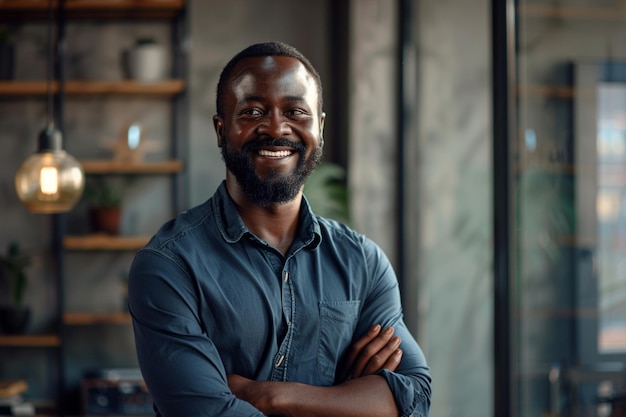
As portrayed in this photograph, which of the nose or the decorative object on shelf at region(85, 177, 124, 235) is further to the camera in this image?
the decorative object on shelf at region(85, 177, 124, 235)

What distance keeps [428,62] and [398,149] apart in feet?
1.89

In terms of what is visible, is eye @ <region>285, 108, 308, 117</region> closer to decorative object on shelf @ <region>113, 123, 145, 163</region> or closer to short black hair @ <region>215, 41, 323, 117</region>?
short black hair @ <region>215, 41, 323, 117</region>

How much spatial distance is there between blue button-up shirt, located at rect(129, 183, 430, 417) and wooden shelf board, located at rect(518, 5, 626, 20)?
1.07 meters

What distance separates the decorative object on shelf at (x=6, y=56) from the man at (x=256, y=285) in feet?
11.2

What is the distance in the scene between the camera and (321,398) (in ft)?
5.24

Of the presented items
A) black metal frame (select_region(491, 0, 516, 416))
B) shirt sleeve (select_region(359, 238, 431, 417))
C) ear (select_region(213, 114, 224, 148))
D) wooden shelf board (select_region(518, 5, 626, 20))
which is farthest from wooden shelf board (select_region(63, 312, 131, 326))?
ear (select_region(213, 114, 224, 148))

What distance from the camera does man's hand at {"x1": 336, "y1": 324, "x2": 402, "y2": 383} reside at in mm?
1683

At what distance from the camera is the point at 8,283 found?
4.86 meters

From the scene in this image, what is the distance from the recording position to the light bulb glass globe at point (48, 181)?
129 inches

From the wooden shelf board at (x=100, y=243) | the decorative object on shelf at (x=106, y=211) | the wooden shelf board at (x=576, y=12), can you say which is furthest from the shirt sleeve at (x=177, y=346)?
the decorative object on shelf at (x=106, y=211)

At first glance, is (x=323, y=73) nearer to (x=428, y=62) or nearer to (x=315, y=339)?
(x=428, y=62)

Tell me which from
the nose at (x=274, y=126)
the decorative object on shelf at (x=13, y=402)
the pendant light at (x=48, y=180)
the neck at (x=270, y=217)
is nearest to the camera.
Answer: the nose at (x=274, y=126)

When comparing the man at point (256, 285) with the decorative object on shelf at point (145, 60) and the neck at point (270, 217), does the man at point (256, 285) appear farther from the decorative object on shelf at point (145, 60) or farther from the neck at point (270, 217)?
the decorative object on shelf at point (145, 60)

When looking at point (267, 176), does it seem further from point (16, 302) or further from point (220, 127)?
point (16, 302)
